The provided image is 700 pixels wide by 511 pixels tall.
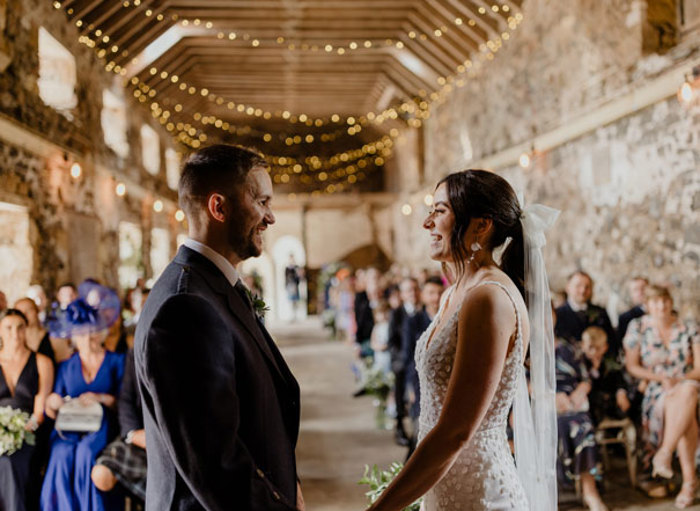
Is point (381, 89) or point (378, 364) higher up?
point (381, 89)

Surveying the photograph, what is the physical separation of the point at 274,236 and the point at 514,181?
1142 cm

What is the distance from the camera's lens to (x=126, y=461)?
3.60m

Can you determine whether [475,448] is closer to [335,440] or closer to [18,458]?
[18,458]

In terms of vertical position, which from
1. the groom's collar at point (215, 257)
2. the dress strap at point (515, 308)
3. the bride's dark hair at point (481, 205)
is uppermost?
the bride's dark hair at point (481, 205)

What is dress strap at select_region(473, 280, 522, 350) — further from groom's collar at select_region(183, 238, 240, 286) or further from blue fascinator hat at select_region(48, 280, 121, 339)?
blue fascinator hat at select_region(48, 280, 121, 339)

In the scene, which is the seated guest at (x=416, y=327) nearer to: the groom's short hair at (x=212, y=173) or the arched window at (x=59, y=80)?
the groom's short hair at (x=212, y=173)

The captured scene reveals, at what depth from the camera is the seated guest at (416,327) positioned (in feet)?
16.1

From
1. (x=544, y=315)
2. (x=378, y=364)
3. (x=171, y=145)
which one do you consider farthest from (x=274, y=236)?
(x=544, y=315)

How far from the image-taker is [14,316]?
13.0 ft

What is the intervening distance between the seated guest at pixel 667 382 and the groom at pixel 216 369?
3.55 meters

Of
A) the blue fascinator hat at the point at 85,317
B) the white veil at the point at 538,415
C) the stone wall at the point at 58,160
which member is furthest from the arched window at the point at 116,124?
the white veil at the point at 538,415

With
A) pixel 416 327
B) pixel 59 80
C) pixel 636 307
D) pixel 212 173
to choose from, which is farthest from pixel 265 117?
pixel 212 173

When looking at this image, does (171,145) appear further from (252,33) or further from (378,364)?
(378,364)

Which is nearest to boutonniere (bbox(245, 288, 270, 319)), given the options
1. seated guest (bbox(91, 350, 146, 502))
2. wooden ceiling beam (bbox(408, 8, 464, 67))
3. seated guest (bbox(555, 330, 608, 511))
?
seated guest (bbox(91, 350, 146, 502))
